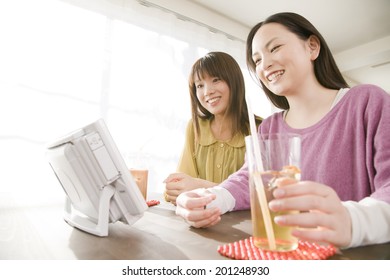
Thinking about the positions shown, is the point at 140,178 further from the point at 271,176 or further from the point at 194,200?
the point at 271,176

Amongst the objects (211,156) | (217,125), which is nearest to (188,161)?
(211,156)

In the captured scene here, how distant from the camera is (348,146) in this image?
68cm

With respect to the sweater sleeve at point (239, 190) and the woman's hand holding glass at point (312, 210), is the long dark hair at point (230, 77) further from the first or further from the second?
the woman's hand holding glass at point (312, 210)

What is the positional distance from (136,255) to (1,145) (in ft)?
5.85

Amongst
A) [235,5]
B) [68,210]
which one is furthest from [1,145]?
[235,5]

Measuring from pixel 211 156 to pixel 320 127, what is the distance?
1.97 feet

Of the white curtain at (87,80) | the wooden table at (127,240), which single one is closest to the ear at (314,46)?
the wooden table at (127,240)

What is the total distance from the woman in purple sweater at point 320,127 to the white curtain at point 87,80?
0.87 metres

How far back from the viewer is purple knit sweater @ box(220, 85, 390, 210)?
24.6 inches

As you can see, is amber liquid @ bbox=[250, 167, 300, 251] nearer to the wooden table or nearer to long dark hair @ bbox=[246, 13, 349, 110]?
the wooden table

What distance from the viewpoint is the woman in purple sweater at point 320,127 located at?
503 mm

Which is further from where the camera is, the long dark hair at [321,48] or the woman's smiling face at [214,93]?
the woman's smiling face at [214,93]

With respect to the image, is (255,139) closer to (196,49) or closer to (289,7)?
(196,49)

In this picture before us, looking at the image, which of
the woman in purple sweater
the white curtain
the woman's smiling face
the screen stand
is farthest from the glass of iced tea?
the white curtain
